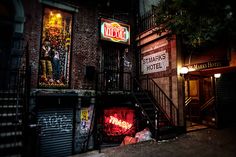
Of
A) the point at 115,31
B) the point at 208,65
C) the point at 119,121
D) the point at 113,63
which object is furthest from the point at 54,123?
the point at 208,65

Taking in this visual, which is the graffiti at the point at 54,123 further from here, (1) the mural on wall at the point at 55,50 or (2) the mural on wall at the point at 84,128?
(1) the mural on wall at the point at 55,50

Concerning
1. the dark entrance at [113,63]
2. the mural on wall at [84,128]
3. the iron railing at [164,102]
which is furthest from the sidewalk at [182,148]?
the dark entrance at [113,63]

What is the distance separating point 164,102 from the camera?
31.6ft

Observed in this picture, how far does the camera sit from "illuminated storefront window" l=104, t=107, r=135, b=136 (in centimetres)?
1012

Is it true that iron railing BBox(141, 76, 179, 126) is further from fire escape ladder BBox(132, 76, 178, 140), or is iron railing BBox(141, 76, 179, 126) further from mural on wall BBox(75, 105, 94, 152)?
mural on wall BBox(75, 105, 94, 152)

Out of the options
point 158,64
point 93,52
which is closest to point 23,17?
point 93,52

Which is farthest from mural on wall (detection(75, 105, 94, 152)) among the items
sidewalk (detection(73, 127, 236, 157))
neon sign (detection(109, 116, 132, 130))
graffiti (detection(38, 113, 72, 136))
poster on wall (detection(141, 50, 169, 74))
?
poster on wall (detection(141, 50, 169, 74))

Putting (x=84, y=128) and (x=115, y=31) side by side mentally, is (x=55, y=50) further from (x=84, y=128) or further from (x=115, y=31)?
(x=84, y=128)

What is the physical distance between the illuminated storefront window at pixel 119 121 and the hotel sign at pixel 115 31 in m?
4.44

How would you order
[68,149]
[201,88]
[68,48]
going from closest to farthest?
[68,149] → [68,48] → [201,88]

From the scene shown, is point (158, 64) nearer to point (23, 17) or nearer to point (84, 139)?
point (84, 139)

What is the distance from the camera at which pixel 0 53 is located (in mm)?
7781

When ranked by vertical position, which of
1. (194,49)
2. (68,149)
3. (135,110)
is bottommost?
(68,149)

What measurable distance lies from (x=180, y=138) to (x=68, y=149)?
225 inches
